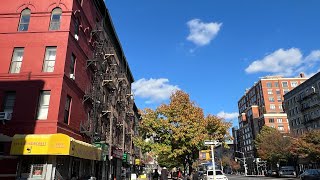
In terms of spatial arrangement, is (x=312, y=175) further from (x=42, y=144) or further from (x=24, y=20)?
(x=24, y=20)

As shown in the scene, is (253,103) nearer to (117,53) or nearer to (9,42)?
(117,53)

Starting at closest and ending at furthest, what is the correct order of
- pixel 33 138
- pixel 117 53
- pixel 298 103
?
pixel 33 138
pixel 117 53
pixel 298 103

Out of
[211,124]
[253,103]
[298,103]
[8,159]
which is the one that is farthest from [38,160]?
[253,103]

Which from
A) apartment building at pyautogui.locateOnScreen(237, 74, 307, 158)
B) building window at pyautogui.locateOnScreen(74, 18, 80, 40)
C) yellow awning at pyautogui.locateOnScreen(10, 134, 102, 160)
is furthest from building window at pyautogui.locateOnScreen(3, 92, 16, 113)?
apartment building at pyautogui.locateOnScreen(237, 74, 307, 158)

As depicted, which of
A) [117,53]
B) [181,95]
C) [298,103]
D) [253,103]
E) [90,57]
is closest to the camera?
[90,57]

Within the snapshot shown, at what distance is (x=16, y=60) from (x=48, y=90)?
11.4 ft

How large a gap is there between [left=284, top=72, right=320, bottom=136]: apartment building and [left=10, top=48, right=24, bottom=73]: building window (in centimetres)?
Result: 6520

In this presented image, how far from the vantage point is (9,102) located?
1933 cm

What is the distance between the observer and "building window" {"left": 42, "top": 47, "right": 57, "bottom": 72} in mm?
19969

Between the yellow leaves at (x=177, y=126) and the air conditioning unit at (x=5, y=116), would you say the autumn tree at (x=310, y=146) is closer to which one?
the yellow leaves at (x=177, y=126)

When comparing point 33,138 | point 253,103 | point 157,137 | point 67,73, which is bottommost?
point 33,138

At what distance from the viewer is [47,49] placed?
20422mm

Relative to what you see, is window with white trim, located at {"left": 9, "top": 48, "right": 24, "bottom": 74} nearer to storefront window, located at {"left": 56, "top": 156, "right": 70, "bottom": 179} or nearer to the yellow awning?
the yellow awning

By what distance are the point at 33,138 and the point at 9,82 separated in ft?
16.3
